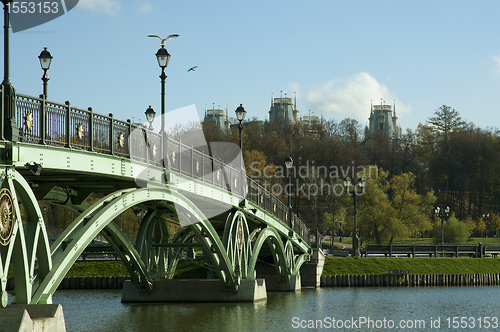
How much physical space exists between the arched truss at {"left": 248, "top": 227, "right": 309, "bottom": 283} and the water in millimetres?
1690

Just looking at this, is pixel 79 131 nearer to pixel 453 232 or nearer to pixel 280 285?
pixel 280 285

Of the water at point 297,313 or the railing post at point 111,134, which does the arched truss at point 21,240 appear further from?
the water at point 297,313

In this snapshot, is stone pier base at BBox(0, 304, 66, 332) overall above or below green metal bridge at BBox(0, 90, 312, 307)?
below

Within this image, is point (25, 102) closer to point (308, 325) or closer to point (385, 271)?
point (308, 325)

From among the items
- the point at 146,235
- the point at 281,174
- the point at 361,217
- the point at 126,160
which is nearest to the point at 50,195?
the point at 126,160

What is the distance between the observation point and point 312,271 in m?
40.9

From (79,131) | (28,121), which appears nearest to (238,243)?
(79,131)

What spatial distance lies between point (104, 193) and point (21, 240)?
26.5 feet

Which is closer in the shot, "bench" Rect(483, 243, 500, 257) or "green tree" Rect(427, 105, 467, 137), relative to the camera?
"bench" Rect(483, 243, 500, 257)

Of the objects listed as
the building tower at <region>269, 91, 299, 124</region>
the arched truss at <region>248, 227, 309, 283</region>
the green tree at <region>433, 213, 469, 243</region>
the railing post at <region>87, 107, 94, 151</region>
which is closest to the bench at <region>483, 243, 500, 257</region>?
the green tree at <region>433, 213, 469, 243</region>

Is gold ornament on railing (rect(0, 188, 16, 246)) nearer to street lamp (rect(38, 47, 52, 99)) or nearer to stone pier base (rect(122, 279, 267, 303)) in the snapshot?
street lamp (rect(38, 47, 52, 99))

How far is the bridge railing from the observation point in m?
13.8

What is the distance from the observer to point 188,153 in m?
22.4

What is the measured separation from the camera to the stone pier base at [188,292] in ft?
94.6
